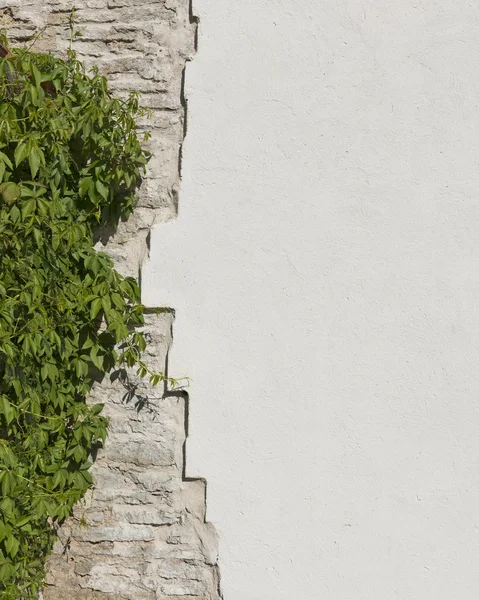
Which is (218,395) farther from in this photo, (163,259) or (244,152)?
(244,152)

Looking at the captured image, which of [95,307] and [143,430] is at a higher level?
[95,307]

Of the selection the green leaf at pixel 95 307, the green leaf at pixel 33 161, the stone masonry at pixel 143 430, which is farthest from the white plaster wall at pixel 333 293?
the green leaf at pixel 33 161

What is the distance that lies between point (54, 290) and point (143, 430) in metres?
0.69

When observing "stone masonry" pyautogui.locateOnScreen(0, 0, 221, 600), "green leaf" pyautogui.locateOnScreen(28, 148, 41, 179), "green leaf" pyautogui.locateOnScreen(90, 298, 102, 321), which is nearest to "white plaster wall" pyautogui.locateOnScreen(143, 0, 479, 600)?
"stone masonry" pyautogui.locateOnScreen(0, 0, 221, 600)

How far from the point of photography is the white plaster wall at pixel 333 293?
9.27ft

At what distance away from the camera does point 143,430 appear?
3.03 m

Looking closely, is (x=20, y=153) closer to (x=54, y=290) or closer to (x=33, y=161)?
(x=33, y=161)

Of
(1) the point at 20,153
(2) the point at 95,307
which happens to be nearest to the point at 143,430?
(2) the point at 95,307

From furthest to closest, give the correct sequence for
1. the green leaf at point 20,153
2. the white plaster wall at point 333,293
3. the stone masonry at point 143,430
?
the stone masonry at point 143,430
the white plaster wall at point 333,293
the green leaf at point 20,153

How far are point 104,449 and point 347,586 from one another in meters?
1.12

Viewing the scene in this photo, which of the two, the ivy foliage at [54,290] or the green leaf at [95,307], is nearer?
the ivy foliage at [54,290]

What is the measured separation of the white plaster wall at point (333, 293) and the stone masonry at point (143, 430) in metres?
0.08

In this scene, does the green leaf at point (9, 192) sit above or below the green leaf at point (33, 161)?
below

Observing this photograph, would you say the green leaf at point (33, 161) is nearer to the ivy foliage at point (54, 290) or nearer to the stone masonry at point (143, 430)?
the ivy foliage at point (54, 290)
